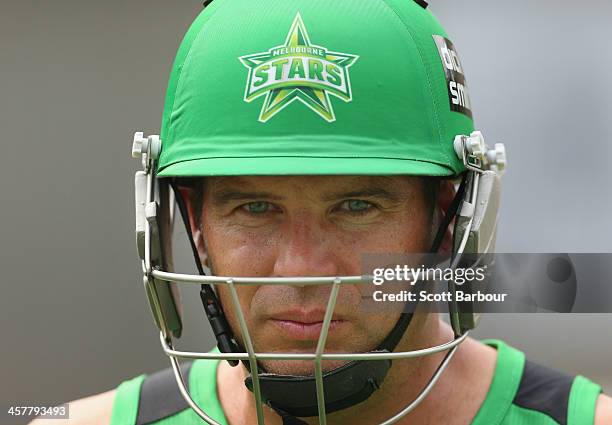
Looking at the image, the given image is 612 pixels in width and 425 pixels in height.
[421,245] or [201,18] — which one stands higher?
[201,18]

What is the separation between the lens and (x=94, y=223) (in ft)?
14.5

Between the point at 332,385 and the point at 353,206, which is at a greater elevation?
the point at 353,206

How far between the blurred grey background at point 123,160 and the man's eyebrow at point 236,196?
6.44ft

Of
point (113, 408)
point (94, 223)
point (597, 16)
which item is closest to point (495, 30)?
point (597, 16)

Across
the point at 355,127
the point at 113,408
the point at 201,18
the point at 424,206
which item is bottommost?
the point at 113,408

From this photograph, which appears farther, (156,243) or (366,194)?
(156,243)

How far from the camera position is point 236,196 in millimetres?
2098

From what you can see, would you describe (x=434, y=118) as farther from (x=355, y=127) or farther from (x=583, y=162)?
(x=583, y=162)

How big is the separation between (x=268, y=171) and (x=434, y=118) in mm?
415

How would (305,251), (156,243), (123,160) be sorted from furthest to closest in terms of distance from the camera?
1. (123,160)
2. (156,243)
3. (305,251)

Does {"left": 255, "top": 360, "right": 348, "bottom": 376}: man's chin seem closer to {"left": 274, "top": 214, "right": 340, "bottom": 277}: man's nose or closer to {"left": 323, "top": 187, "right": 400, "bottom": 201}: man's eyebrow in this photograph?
{"left": 274, "top": 214, "right": 340, "bottom": 277}: man's nose

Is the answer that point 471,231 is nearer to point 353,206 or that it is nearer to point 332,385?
point 353,206

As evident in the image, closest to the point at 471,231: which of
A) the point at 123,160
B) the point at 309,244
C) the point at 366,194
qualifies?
the point at 366,194

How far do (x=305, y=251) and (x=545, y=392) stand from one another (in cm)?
73
